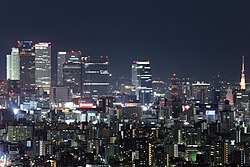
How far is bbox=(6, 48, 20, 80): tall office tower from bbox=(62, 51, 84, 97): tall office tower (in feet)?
5.58

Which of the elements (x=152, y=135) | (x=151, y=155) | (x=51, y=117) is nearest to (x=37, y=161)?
(x=151, y=155)

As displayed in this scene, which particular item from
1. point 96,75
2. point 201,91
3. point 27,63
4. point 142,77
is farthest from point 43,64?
point 201,91

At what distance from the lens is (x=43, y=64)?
2598 cm

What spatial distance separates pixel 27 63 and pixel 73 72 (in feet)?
6.17

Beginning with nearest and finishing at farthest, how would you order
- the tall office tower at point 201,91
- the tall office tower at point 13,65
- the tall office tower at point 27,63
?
1. the tall office tower at point 201,91
2. the tall office tower at point 27,63
3. the tall office tower at point 13,65

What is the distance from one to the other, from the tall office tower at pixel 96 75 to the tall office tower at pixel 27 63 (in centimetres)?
196

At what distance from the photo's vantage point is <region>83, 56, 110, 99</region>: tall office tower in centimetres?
2527

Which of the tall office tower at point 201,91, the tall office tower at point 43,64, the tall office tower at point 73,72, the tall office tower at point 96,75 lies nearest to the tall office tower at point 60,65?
the tall office tower at point 73,72

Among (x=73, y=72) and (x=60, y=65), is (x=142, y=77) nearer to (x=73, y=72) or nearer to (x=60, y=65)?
(x=73, y=72)

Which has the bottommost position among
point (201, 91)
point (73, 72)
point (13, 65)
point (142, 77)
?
point (201, 91)

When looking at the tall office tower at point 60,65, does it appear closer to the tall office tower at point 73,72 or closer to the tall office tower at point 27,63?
the tall office tower at point 73,72

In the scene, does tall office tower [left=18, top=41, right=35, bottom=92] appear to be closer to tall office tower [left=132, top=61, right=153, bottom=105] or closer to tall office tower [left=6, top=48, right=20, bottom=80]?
tall office tower [left=6, top=48, right=20, bottom=80]

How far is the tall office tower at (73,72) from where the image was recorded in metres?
24.7

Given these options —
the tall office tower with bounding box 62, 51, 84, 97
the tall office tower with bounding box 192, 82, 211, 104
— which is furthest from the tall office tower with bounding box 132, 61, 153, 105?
the tall office tower with bounding box 192, 82, 211, 104
